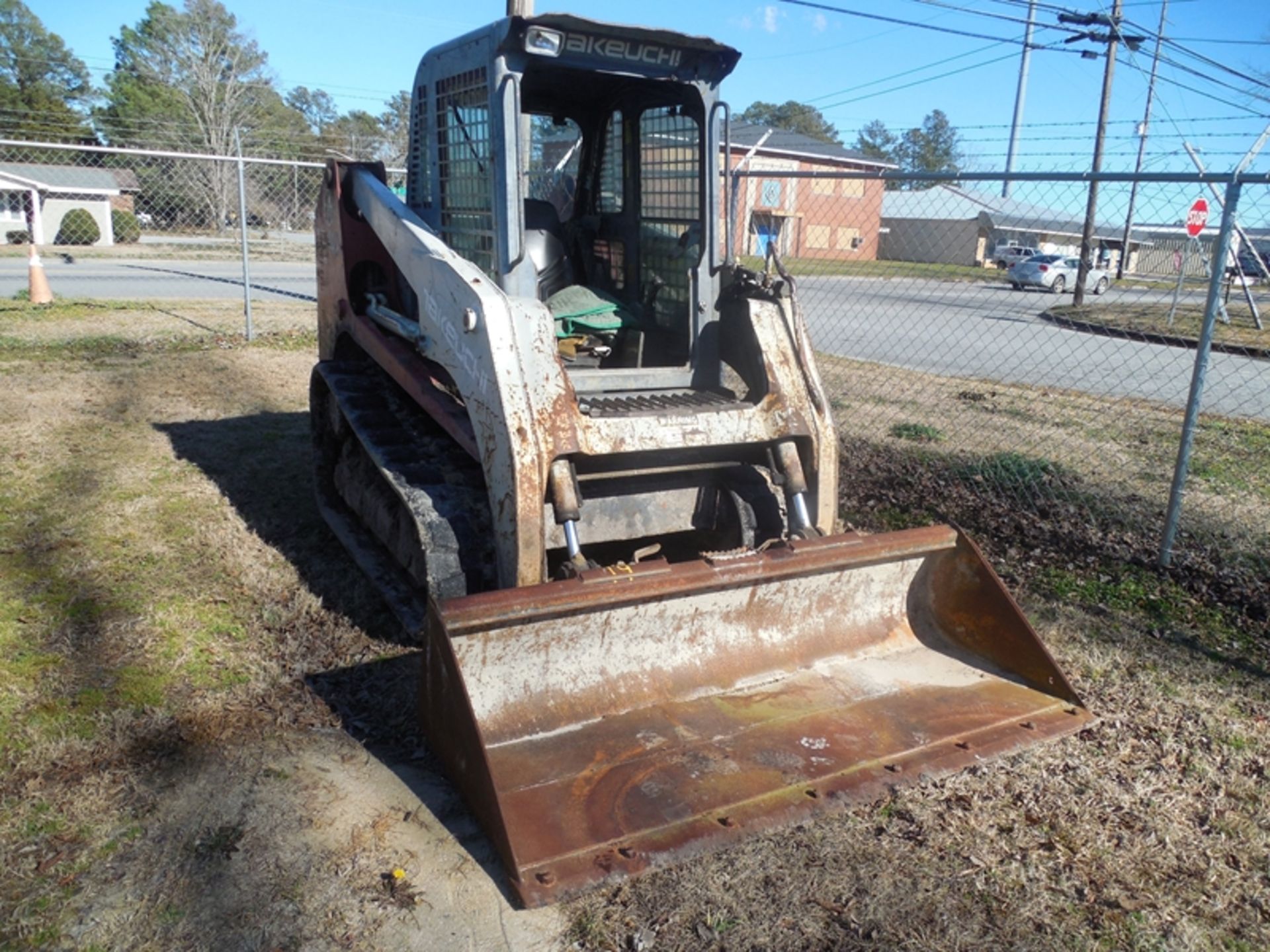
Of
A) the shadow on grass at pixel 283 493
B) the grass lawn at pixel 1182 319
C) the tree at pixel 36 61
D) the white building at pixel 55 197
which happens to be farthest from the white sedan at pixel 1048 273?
the tree at pixel 36 61

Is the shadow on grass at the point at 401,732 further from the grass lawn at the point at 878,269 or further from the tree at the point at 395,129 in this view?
the tree at the point at 395,129

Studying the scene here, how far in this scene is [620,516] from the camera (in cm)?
432

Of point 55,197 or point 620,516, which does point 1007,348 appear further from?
point 55,197

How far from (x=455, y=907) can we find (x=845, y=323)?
618 inches

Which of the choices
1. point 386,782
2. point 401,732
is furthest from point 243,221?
point 386,782

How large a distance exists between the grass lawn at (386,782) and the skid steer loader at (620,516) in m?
0.18

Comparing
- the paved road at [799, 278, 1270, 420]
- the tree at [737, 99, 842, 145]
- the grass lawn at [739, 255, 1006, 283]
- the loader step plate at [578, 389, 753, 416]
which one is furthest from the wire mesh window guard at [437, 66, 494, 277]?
the tree at [737, 99, 842, 145]

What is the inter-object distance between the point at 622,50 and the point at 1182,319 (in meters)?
17.3

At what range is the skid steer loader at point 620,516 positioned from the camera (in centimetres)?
333

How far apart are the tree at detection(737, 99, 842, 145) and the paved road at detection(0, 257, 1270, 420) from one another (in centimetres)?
6867

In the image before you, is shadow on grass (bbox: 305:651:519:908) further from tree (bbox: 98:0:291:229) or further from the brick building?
tree (bbox: 98:0:291:229)

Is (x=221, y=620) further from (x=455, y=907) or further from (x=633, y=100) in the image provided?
(x=633, y=100)

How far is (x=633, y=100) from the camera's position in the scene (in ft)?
17.0

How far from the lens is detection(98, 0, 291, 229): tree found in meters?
38.8
